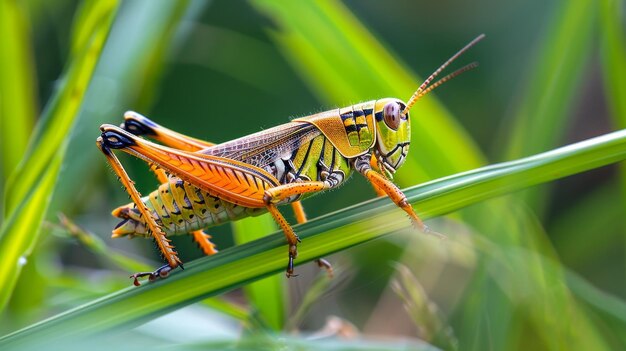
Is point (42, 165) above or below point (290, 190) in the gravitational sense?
above

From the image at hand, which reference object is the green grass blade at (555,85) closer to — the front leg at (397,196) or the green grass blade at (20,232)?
the front leg at (397,196)

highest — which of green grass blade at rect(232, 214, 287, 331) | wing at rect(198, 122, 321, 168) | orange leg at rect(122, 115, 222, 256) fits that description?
orange leg at rect(122, 115, 222, 256)

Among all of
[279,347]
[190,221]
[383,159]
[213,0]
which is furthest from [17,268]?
[213,0]

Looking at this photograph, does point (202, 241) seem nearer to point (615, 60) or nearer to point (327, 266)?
Result: point (327, 266)

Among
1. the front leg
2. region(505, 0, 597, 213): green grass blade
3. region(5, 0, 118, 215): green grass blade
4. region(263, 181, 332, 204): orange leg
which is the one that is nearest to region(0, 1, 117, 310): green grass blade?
region(5, 0, 118, 215): green grass blade

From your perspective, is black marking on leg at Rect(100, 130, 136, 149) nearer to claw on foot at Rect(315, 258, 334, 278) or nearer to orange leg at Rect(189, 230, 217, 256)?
orange leg at Rect(189, 230, 217, 256)

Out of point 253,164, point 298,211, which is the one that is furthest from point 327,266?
point 253,164

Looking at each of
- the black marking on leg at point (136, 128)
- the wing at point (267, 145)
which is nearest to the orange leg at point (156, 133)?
the black marking on leg at point (136, 128)
